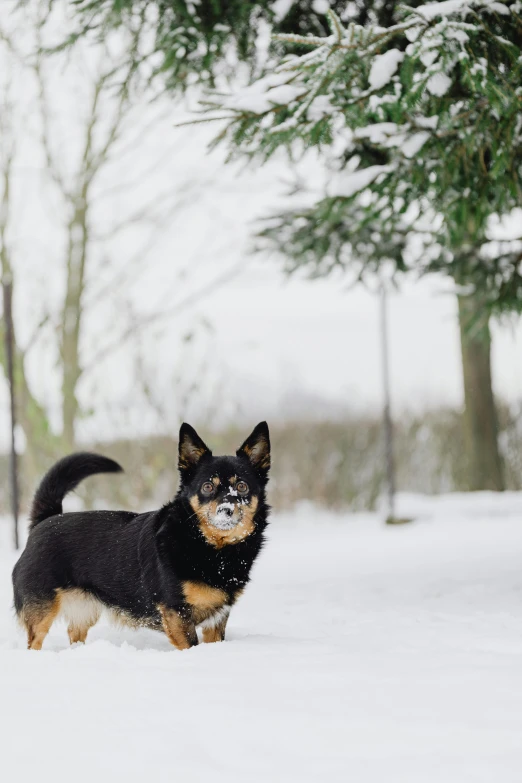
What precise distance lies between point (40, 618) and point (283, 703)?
1.80 meters

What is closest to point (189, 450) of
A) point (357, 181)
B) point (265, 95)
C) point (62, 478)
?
point (62, 478)

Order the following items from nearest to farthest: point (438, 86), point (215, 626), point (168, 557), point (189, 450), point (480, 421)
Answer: point (168, 557)
point (215, 626)
point (189, 450)
point (438, 86)
point (480, 421)

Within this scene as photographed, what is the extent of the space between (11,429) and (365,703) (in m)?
6.98

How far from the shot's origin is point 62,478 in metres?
4.88

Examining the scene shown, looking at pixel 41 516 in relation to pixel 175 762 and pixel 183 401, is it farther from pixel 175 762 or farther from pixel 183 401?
pixel 183 401

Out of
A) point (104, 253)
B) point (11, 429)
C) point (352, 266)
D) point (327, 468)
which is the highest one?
point (104, 253)

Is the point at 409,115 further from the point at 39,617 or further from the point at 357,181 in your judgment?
the point at 39,617

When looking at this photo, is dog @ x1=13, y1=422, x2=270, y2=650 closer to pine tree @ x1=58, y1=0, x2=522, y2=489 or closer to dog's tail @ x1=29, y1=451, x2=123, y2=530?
dog's tail @ x1=29, y1=451, x2=123, y2=530

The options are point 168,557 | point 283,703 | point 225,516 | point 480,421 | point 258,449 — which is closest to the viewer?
point 283,703

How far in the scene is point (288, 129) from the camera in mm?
4887

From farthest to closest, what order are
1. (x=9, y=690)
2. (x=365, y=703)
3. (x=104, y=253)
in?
(x=104, y=253) → (x=9, y=690) → (x=365, y=703)

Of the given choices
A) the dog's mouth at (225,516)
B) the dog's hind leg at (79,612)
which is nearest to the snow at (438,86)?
the dog's mouth at (225,516)

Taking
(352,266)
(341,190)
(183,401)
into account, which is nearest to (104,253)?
(183,401)

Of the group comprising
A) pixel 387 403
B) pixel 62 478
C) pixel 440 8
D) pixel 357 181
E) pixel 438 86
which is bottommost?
pixel 62 478
